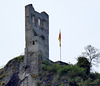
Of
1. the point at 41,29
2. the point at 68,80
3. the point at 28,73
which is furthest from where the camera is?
the point at 41,29

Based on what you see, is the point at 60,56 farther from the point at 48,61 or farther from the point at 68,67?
the point at 68,67

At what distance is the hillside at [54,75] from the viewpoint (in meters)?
38.8

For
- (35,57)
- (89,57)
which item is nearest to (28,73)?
(35,57)

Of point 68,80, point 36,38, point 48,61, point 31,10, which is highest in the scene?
point 31,10

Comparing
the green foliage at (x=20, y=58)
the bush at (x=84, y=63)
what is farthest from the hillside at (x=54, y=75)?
the bush at (x=84, y=63)

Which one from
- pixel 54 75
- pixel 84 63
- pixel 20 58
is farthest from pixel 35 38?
pixel 84 63

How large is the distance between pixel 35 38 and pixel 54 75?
5.98 meters

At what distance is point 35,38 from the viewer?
4434 centimetres

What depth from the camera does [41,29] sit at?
1865 inches

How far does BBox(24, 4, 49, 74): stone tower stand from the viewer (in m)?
43.6

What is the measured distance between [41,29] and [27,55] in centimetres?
516

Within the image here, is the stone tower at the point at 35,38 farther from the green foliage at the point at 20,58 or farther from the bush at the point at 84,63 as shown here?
the bush at the point at 84,63

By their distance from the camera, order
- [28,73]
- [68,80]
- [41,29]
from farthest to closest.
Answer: [41,29], [28,73], [68,80]

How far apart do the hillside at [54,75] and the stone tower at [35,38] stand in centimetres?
121
